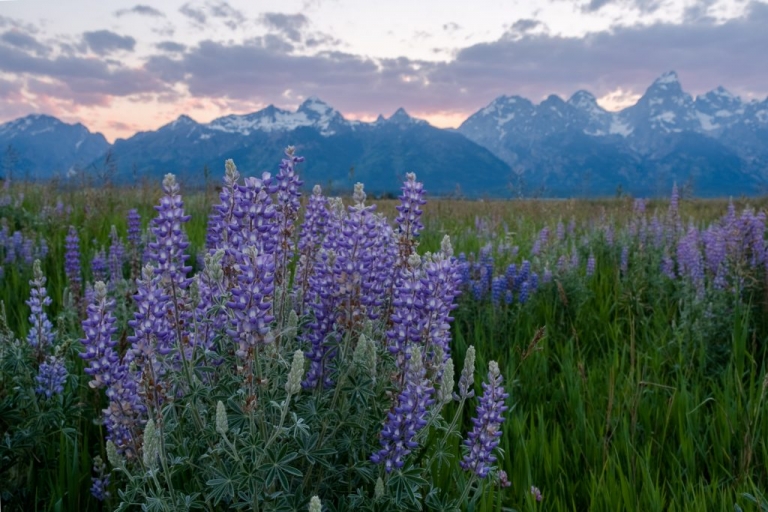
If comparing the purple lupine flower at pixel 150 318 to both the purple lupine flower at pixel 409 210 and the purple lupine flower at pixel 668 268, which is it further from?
the purple lupine flower at pixel 668 268

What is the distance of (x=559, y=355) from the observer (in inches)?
175

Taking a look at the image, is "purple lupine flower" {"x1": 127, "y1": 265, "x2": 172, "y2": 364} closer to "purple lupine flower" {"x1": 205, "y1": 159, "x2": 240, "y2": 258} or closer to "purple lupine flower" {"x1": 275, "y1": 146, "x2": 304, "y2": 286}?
"purple lupine flower" {"x1": 205, "y1": 159, "x2": 240, "y2": 258}

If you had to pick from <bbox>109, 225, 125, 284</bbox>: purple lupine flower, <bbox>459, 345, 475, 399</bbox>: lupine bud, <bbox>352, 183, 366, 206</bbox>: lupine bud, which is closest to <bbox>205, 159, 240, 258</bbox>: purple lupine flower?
<bbox>352, 183, 366, 206</bbox>: lupine bud

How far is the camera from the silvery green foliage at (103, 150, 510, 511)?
71.4 inches

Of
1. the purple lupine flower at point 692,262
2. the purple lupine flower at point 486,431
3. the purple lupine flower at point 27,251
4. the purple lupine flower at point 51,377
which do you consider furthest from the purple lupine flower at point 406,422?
the purple lupine flower at point 27,251

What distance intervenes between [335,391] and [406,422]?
10.5 inches

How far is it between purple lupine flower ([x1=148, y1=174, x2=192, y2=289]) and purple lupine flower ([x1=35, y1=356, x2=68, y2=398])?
3.99ft

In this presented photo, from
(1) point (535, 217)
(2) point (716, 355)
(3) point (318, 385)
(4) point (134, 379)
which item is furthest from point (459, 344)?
Result: (1) point (535, 217)

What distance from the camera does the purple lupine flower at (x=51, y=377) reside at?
2791mm

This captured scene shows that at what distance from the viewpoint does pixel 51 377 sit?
9.21 ft

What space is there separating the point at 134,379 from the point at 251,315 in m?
0.80

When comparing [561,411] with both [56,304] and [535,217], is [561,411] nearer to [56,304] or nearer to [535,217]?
[56,304]

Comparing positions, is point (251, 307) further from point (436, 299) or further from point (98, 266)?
point (98, 266)

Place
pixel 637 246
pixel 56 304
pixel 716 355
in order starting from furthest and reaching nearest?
1. pixel 637 246
2. pixel 56 304
3. pixel 716 355
